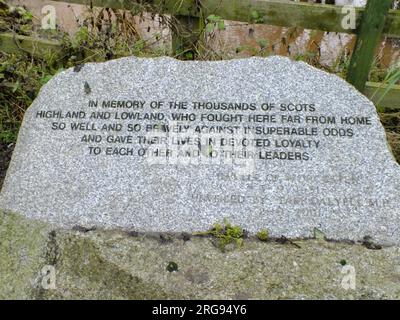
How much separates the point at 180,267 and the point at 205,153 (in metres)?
0.59

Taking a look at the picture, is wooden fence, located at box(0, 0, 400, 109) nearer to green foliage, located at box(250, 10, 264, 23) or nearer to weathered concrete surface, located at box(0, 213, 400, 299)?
green foliage, located at box(250, 10, 264, 23)

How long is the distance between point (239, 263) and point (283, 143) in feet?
2.15

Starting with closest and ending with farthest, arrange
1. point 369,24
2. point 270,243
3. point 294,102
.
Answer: point 270,243
point 294,102
point 369,24

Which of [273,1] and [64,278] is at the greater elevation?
[273,1]

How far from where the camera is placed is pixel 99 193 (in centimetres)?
229

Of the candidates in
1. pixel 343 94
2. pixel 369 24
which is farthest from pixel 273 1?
pixel 343 94

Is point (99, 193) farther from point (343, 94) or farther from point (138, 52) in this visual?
point (138, 52)

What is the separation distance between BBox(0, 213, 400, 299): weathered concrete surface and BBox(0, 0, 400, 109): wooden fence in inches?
59.8

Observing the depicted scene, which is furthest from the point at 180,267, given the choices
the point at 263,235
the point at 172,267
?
the point at 263,235

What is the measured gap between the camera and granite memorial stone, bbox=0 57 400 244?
2240 mm

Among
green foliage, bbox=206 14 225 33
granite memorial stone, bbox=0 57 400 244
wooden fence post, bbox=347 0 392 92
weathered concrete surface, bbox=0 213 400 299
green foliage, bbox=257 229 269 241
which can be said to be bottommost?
weathered concrete surface, bbox=0 213 400 299

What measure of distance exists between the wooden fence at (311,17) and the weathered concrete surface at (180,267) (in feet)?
4.98

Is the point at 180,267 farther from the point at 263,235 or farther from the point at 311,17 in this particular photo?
the point at 311,17

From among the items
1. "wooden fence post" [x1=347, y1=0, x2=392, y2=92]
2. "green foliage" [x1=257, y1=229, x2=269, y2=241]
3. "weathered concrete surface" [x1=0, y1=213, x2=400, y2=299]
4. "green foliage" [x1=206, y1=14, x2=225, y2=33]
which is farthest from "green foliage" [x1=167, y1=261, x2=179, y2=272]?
"wooden fence post" [x1=347, y1=0, x2=392, y2=92]
